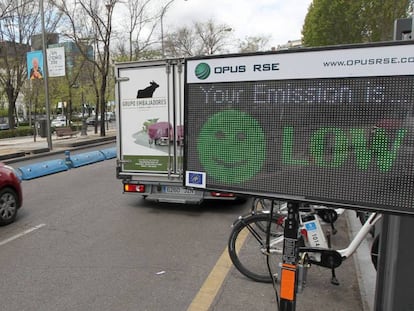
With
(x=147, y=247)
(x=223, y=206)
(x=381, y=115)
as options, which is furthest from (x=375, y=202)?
(x=223, y=206)

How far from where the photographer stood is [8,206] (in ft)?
20.0

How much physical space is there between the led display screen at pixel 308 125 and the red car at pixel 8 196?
16.8 feet

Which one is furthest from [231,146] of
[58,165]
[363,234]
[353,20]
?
[353,20]

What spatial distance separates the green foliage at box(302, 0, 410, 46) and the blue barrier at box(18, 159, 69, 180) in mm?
22087

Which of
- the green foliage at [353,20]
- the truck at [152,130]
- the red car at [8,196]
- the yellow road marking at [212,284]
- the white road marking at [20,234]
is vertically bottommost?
the white road marking at [20,234]

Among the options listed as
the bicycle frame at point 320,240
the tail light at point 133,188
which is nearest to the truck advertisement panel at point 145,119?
the tail light at point 133,188

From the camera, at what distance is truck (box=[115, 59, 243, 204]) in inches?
241

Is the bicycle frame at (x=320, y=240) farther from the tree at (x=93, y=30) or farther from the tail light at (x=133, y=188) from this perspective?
the tree at (x=93, y=30)

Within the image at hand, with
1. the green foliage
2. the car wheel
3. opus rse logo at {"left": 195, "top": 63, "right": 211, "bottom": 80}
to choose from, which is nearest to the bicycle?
opus rse logo at {"left": 195, "top": 63, "right": 211, "bottom": 80}

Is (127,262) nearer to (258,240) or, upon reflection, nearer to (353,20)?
(258,240)

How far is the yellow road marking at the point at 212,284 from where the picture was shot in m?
3.40

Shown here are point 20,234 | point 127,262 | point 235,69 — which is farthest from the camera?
point 20,234

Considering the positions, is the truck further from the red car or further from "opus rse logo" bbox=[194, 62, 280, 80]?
"opus rse logo" bbox=[194, 62, 280, 80]

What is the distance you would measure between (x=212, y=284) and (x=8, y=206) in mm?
4121
